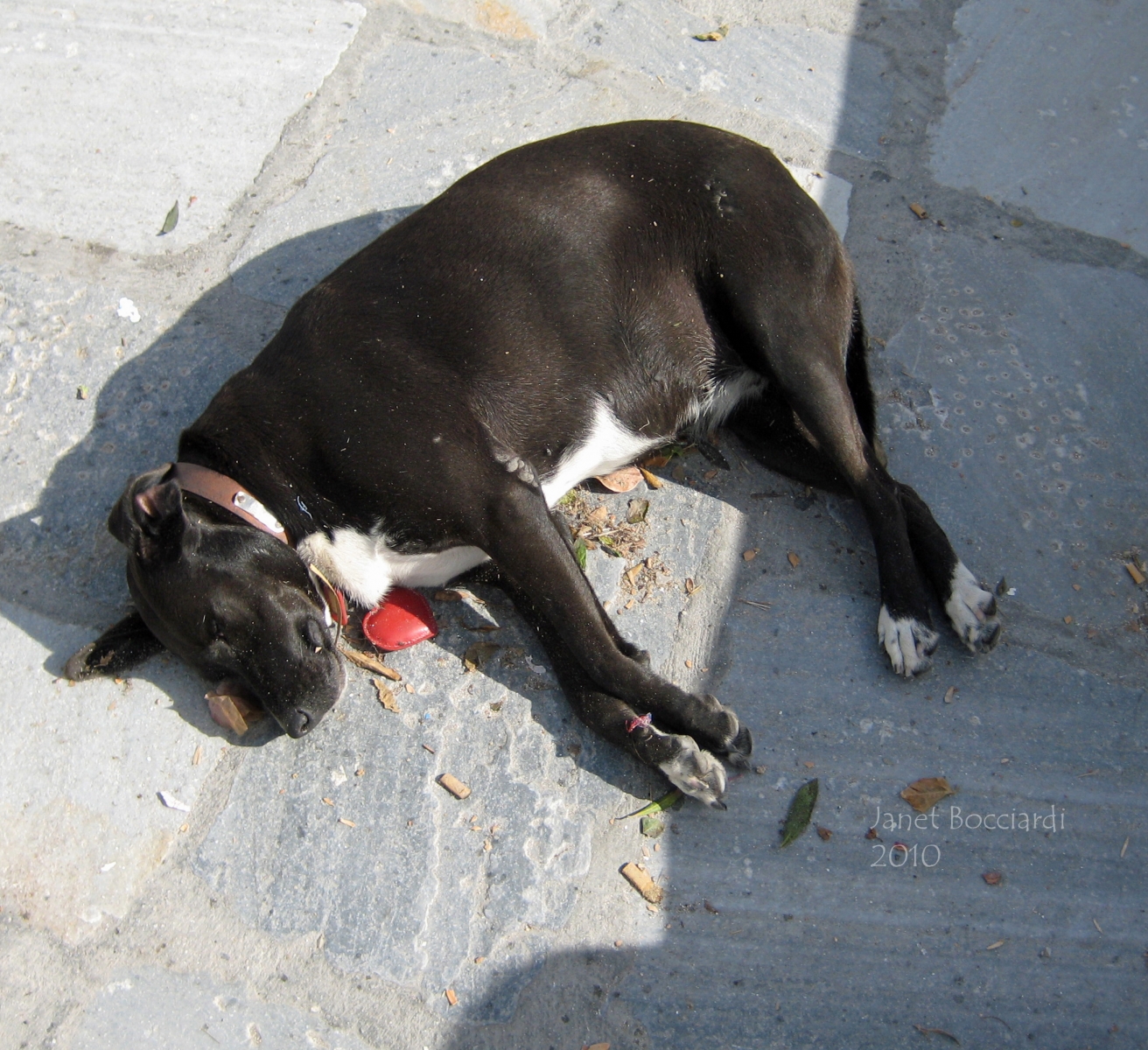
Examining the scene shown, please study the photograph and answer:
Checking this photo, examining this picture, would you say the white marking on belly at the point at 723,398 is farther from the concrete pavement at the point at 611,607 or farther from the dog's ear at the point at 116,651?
the dog's ear at the point at 116,651

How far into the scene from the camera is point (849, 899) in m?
2.26

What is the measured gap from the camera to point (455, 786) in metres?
2.42

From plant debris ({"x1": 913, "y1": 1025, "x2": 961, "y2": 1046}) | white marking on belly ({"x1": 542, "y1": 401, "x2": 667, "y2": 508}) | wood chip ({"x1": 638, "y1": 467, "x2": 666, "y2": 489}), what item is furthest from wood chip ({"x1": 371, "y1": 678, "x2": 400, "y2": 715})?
plant debris ({"x1": 913, "y1": 1025, "x2": 961, "y2": 1046})

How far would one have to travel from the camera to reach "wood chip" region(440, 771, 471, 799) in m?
2.41

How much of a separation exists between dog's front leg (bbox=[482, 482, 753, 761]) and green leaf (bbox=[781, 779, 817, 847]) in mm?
162

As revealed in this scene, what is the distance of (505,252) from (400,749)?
53.6 inches

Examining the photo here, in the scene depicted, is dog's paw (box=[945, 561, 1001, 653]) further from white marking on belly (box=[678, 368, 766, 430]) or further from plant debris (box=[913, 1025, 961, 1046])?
plant debris (box=[913, 1025, 961, 1046])

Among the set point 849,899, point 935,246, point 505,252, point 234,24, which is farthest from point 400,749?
point 234,24

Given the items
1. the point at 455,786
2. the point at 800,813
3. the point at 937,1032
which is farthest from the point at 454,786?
the point at 937,1032

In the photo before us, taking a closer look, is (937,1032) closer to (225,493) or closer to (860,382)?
(860,382)

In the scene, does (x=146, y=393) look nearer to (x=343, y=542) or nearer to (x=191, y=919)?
(x=343, y=542)

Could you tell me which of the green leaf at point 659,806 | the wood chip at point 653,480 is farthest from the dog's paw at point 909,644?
the wood chip at point 653,480

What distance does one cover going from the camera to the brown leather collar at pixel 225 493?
252 cm

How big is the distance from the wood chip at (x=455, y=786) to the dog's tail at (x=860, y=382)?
5.08 feet
